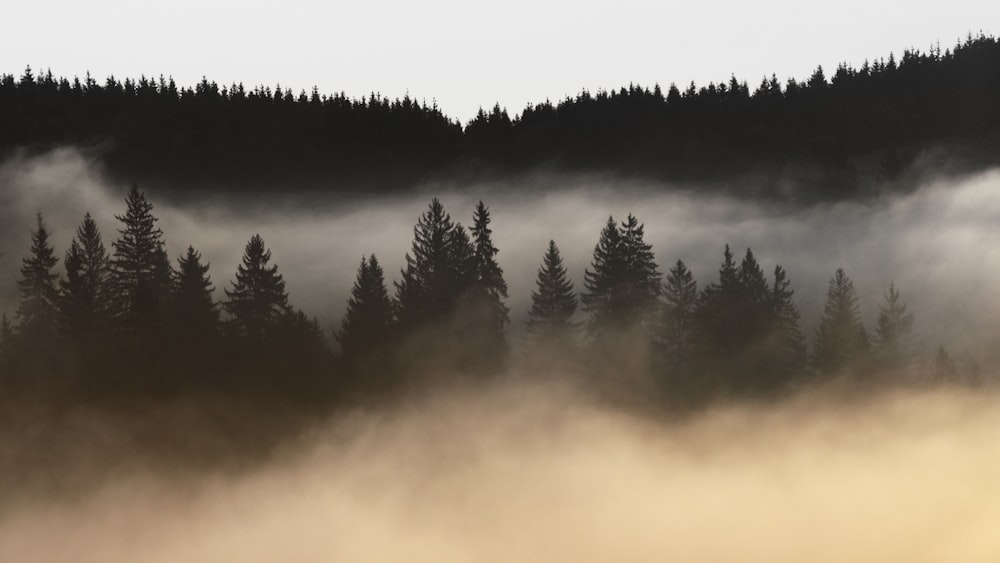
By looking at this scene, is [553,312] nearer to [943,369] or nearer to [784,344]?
[784,344]

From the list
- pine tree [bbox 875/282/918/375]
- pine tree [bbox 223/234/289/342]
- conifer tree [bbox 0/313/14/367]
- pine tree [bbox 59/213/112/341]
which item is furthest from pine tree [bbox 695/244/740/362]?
conifer tree [bbox 0/313/14/367]

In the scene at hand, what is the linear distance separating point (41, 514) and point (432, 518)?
91.6 feet

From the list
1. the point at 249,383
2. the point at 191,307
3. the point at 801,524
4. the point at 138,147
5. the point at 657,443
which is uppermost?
the point at 138,147

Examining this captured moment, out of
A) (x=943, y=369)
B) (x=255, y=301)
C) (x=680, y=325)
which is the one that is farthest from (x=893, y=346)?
(x=255, y=301)

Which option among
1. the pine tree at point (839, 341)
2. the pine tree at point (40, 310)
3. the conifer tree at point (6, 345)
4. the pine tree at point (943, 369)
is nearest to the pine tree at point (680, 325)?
the pine tree at point (839, 341)

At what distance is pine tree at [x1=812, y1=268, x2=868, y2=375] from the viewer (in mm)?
99188

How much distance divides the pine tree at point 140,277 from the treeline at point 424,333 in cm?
15

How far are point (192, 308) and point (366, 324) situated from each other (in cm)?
1413

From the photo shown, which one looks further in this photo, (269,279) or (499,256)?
(499,256)

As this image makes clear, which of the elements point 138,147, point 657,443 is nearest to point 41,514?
point 657,443

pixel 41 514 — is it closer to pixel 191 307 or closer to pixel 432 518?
pixel 191 307

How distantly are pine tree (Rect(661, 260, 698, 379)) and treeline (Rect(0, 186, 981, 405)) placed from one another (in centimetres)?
13

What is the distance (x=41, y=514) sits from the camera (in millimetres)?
75625

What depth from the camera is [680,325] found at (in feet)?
321
